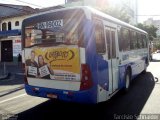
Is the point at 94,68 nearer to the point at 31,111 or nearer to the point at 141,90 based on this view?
the point at 31,111

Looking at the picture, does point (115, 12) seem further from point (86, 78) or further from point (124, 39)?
point (86, 78)

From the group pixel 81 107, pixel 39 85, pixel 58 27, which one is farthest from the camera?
pixel 81 107

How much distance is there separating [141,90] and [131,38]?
224cm

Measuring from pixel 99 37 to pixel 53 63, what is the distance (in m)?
1.44

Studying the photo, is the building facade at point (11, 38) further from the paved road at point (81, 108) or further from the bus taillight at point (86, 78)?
the bus taillight at point (86, 78)

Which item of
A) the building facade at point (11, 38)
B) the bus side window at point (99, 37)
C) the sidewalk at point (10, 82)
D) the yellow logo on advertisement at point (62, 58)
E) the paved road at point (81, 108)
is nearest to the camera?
the yellow logo on advertisement at point (62, 58)

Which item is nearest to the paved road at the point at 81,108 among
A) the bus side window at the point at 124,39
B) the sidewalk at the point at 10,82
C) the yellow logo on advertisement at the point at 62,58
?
the yellow logo on advertisement at the point at 62,58

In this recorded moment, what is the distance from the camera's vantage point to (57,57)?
6535mm

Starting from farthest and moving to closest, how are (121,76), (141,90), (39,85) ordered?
(141,90) → (121,76) → (39,85)

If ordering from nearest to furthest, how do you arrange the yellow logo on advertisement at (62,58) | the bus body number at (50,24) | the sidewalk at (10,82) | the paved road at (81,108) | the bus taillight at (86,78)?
the bus taillight at (86,78) < the yellow logo on advertisement at (62,58) < the bus body number at (50,24) < the paved road at (81,108) < the sidewalk at (10,82)

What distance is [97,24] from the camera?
21.2ft

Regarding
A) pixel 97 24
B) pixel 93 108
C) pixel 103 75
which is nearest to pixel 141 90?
pixel 93 108

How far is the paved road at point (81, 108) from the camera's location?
667 centimetres

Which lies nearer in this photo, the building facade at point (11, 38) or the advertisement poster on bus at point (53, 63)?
the advertisement poster on bus at point (53, 63)
